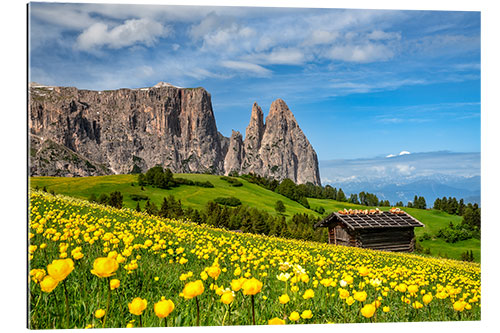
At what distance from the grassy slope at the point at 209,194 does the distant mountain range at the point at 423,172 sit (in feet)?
5.41

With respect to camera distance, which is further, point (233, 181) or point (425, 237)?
point (425, 237)

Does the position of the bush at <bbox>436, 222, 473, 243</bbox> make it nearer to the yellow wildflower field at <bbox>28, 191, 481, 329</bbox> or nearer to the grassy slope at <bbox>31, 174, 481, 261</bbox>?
the grassy slope at <bbox>31, 174, 481, 261</bbox>

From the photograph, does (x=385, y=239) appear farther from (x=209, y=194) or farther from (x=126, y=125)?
(x=126, y=125)

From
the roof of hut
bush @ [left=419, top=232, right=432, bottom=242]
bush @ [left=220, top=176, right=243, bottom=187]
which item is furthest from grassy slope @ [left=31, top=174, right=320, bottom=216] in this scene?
bush @ [left=419, top=232, right=432, bottom=242]

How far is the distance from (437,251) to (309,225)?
7367 mm

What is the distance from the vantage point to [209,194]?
12008mm

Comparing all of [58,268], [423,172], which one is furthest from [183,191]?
[58,268]

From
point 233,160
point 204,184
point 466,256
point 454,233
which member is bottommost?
point 466,256

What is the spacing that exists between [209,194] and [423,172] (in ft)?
20.8

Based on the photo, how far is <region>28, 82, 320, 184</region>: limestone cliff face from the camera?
662cm

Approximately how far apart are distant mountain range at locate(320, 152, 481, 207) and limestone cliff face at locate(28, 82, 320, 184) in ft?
2.54

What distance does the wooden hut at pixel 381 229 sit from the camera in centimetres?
1527

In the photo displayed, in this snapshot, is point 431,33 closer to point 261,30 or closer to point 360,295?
point 261,30
